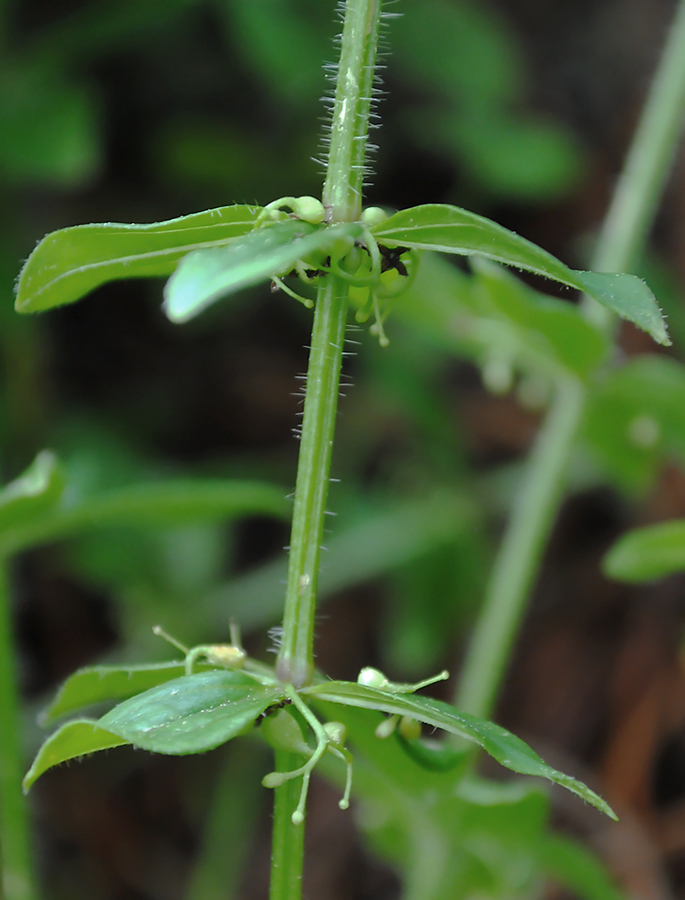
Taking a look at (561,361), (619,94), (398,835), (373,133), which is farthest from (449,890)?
(619,94)

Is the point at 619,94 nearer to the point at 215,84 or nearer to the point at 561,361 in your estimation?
the point at 215,84

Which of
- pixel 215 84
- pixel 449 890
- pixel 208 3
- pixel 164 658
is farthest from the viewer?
pixel 215 84

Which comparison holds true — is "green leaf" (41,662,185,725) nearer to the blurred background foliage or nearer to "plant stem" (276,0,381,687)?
"plant stem" (276,0,381,687)

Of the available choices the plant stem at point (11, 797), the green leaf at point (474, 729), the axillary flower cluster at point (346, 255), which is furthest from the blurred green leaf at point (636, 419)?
the plant stem at point (11, 797)

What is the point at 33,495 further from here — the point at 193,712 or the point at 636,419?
the point at 636,419

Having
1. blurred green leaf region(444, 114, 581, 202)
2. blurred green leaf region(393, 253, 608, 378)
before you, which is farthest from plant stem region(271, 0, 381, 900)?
blurred green leaf region(444, 114, 581, 202)

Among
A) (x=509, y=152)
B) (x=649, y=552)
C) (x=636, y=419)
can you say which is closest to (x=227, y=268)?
(x=649, y=552)
